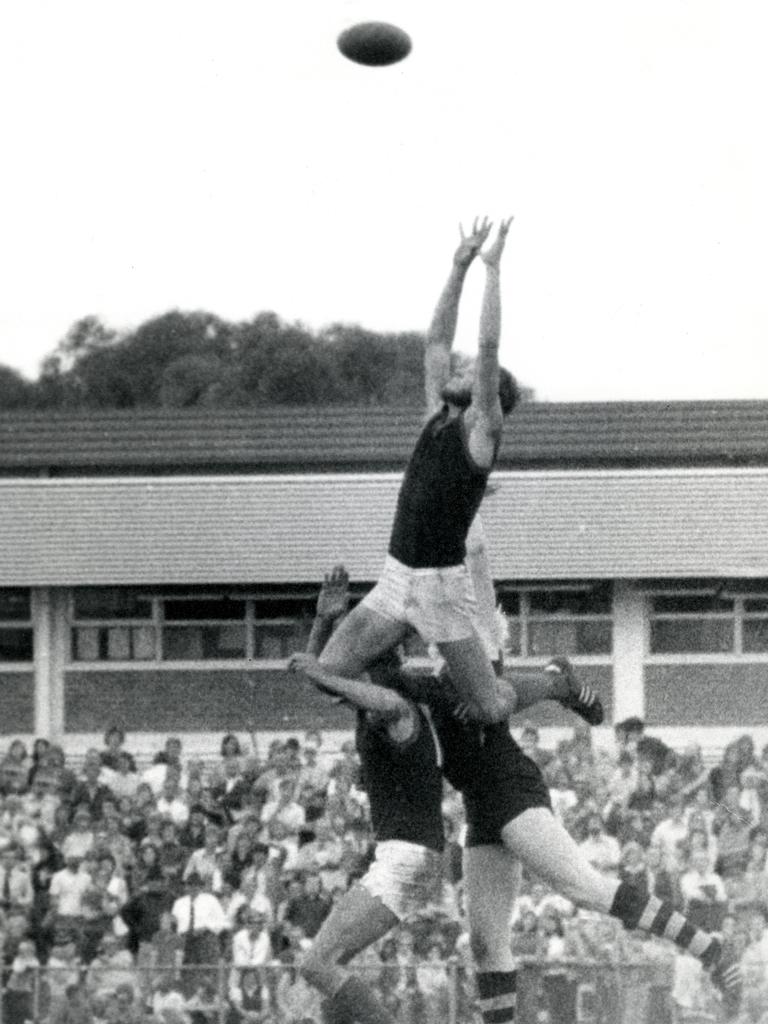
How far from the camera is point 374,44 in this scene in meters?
11.6

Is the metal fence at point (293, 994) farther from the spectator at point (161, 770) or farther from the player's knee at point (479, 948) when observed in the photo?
the spectator at point (161, 770)

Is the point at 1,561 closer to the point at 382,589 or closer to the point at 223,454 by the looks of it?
the point at 223,454

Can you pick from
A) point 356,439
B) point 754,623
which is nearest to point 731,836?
point 754,623

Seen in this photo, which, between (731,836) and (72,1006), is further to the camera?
(731,836)

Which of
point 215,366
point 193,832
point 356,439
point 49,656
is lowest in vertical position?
point 193,832

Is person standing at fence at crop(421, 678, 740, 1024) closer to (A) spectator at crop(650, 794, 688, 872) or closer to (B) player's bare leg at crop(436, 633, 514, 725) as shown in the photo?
(B) player's bare leg at crop(436, 633, 514, 725)

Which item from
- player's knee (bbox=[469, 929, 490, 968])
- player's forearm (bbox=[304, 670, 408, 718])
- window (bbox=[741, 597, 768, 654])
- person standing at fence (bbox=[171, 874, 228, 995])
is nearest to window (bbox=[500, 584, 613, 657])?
window (bbox=[741, 597, 768, 654])

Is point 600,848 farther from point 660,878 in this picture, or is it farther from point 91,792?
point 91,792

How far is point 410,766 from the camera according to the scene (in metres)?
7.43

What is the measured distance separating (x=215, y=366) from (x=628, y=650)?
37.1 m

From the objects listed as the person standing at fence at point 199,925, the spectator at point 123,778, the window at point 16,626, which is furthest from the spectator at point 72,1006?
the window at point 16,626

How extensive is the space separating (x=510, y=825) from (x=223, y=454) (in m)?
21.5

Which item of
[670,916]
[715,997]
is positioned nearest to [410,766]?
[670,916]

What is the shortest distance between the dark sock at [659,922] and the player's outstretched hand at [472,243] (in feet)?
7.34
